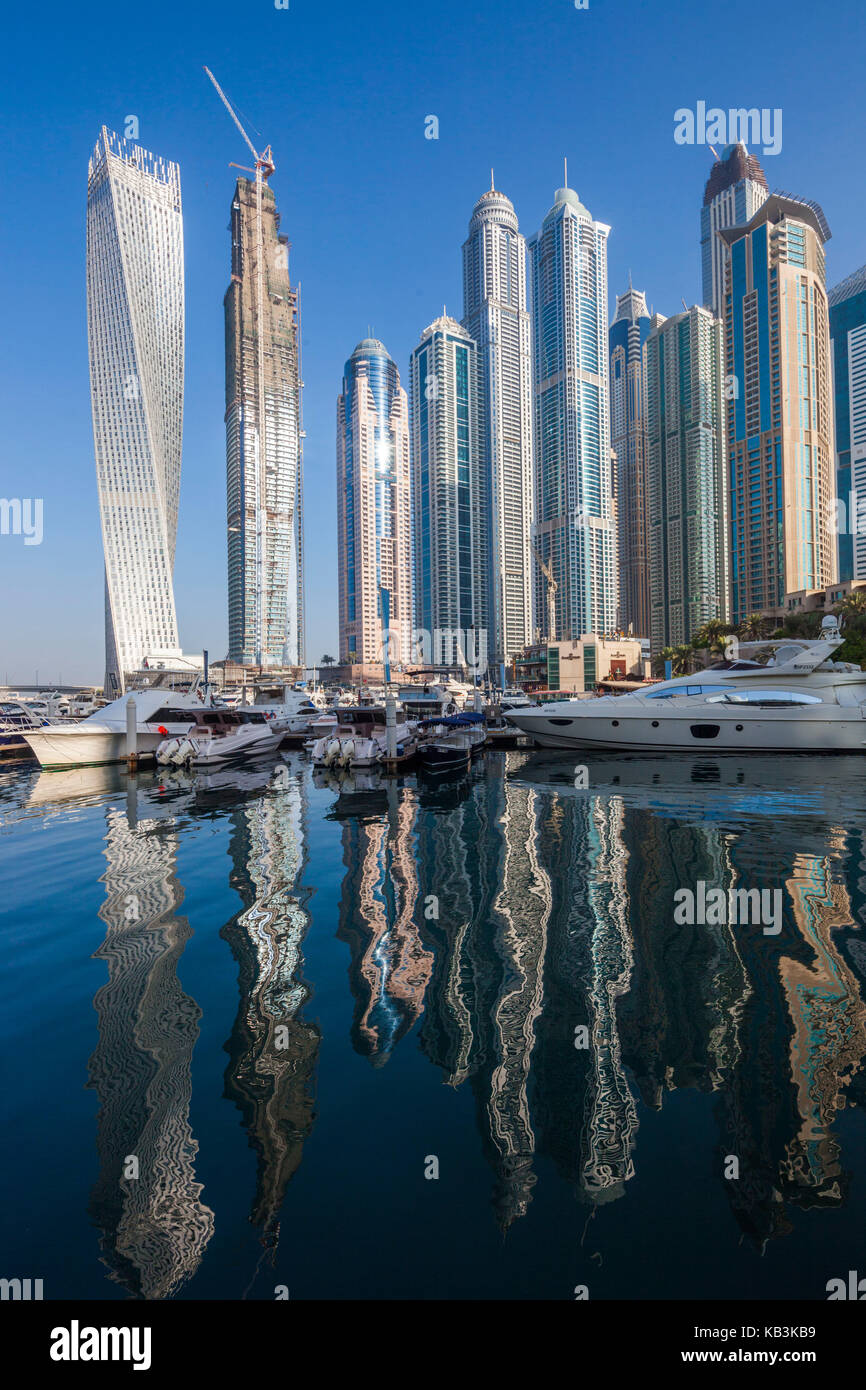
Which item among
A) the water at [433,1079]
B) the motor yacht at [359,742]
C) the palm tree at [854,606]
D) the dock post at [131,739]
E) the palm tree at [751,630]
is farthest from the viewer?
the palm tree at [751,630]

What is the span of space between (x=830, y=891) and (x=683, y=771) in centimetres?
1750

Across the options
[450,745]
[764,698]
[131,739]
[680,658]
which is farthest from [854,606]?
[131,739]

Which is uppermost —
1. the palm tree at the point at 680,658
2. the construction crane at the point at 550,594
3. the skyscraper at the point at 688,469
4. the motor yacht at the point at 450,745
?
the skyscraper at the point at 688,469

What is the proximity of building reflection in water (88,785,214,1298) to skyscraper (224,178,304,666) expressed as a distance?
180150mm

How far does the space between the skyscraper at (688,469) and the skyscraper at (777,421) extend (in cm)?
4113

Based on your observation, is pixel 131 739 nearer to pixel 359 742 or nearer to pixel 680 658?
pixel 359 742

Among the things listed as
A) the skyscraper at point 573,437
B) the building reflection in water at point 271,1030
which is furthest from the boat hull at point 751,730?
the skyscraper at point 573,437

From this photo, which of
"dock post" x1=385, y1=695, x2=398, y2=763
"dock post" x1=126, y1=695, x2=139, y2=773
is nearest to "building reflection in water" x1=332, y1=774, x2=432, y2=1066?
"dock post" x1=385, y1=695, x2=398, y2=763

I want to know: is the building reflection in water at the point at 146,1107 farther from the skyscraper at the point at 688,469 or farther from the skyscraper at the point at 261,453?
the skyscraper at the point at 688,469

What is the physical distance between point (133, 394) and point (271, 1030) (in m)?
142

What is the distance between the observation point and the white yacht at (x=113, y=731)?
3431 cm

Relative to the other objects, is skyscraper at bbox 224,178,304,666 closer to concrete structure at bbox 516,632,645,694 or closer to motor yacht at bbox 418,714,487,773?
concrete structure at bbox 516,632,645,694

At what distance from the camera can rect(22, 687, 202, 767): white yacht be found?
1351 inches
